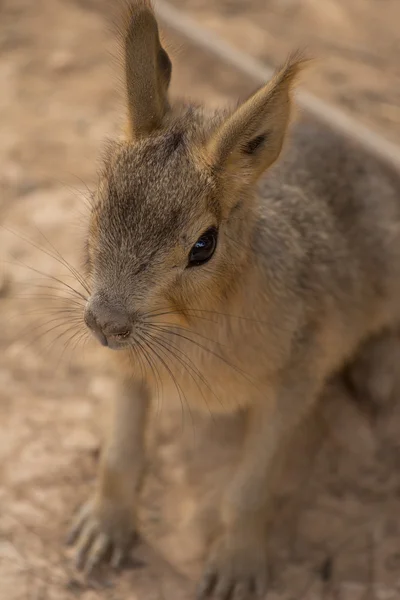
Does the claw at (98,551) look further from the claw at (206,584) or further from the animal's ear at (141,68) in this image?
the animal's ear at (141,68)

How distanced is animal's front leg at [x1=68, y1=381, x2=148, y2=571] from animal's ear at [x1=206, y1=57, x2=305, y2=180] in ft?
3.80

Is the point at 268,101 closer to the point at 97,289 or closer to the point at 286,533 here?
the point at 97,289

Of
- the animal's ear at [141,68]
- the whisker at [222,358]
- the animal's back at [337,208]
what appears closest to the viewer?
the animal's ear at [141,68]

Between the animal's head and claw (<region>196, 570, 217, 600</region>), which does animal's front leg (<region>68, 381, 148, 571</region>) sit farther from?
the animal's head

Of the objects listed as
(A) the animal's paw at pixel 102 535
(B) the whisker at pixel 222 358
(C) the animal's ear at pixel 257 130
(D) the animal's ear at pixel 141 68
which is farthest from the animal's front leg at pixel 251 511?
(D) the animal's ear at pixel 141 68

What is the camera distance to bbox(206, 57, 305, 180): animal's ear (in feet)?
9.26

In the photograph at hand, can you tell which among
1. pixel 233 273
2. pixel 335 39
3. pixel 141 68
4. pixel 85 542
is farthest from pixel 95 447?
pixel 335 39

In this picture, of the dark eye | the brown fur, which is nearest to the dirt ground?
the brown fur

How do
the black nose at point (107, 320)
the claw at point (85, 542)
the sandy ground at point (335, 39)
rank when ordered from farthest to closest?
the sandy ground at point (335, 39) < the claw at point (85, 542) < the black nose at point (107, 320)

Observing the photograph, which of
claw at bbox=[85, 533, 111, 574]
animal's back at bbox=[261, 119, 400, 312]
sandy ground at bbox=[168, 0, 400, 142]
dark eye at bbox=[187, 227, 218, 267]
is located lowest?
claw at bbox=[85, 533, 111, 574]

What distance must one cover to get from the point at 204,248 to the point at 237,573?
1.55m

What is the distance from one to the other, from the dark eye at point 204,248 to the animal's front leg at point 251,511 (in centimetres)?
92

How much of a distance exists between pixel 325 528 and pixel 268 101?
1.97 m

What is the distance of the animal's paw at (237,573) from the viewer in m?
3.69
